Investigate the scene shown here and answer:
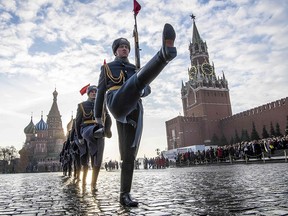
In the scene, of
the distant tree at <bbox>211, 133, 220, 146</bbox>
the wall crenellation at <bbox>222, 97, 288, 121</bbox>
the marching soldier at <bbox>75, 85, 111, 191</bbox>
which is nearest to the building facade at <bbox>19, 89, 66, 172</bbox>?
the distant tree at <bbox>211, 133, 220, 146</bbox>

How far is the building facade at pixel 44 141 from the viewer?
260 feet

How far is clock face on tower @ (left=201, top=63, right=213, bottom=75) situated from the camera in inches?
3089

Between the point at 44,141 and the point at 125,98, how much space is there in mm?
87436

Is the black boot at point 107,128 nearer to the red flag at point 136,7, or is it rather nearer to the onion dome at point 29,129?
the red flag at point 136,7

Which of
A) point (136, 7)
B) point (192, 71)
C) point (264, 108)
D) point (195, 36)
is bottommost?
point (136, 7)

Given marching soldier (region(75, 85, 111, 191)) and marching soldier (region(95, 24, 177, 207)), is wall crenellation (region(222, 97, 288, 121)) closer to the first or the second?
marching soldier (region(75, 85, 111, 191))

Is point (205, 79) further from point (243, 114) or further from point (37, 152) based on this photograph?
point (37, 152)

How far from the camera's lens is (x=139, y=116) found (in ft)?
11.5

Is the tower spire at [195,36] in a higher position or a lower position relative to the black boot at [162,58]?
higher

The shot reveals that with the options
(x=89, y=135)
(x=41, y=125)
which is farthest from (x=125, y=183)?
(x=41, y=125)

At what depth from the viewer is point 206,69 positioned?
79.1 metres

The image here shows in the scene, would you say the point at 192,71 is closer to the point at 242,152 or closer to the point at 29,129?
the point at 29,129

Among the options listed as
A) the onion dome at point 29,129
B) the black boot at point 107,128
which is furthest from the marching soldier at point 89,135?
the onion dome at point 29,129

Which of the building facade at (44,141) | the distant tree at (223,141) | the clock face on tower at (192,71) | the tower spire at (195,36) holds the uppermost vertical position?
the tower spire at (195,36)
